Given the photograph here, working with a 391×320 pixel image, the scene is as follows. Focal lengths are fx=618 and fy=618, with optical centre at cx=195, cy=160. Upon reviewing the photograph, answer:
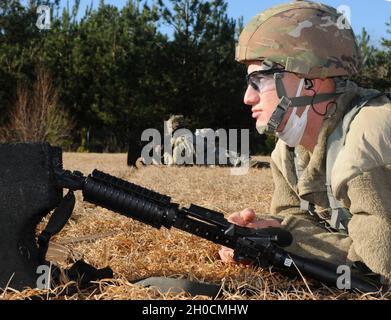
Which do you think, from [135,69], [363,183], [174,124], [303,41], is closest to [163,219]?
[363,183]

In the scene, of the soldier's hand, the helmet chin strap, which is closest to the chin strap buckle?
the helmet chin strap

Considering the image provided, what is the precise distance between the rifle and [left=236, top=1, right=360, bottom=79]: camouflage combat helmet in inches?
30.2

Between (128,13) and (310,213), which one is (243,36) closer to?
(310,213)

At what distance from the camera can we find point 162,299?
2.40m

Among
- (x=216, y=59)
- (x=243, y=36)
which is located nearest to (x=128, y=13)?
(x=216, y=59)

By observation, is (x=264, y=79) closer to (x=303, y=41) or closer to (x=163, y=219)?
(x=303, y=41)

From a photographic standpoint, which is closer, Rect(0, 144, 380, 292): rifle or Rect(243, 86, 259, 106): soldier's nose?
Rect(0, 144, 380, 292): rifle

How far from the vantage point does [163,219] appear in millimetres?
2631

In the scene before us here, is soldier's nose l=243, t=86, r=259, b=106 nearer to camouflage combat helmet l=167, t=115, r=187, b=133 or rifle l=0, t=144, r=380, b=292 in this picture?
rifle l=0, t=144, r=380, b=292

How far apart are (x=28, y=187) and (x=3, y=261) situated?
0.34m

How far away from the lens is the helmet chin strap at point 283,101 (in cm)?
279

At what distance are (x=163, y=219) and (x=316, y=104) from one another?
2.94ft

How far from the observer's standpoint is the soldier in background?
2613 mm

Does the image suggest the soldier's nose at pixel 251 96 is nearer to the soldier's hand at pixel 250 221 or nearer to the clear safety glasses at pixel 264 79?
the clear safety glasses at pixel 264 79
